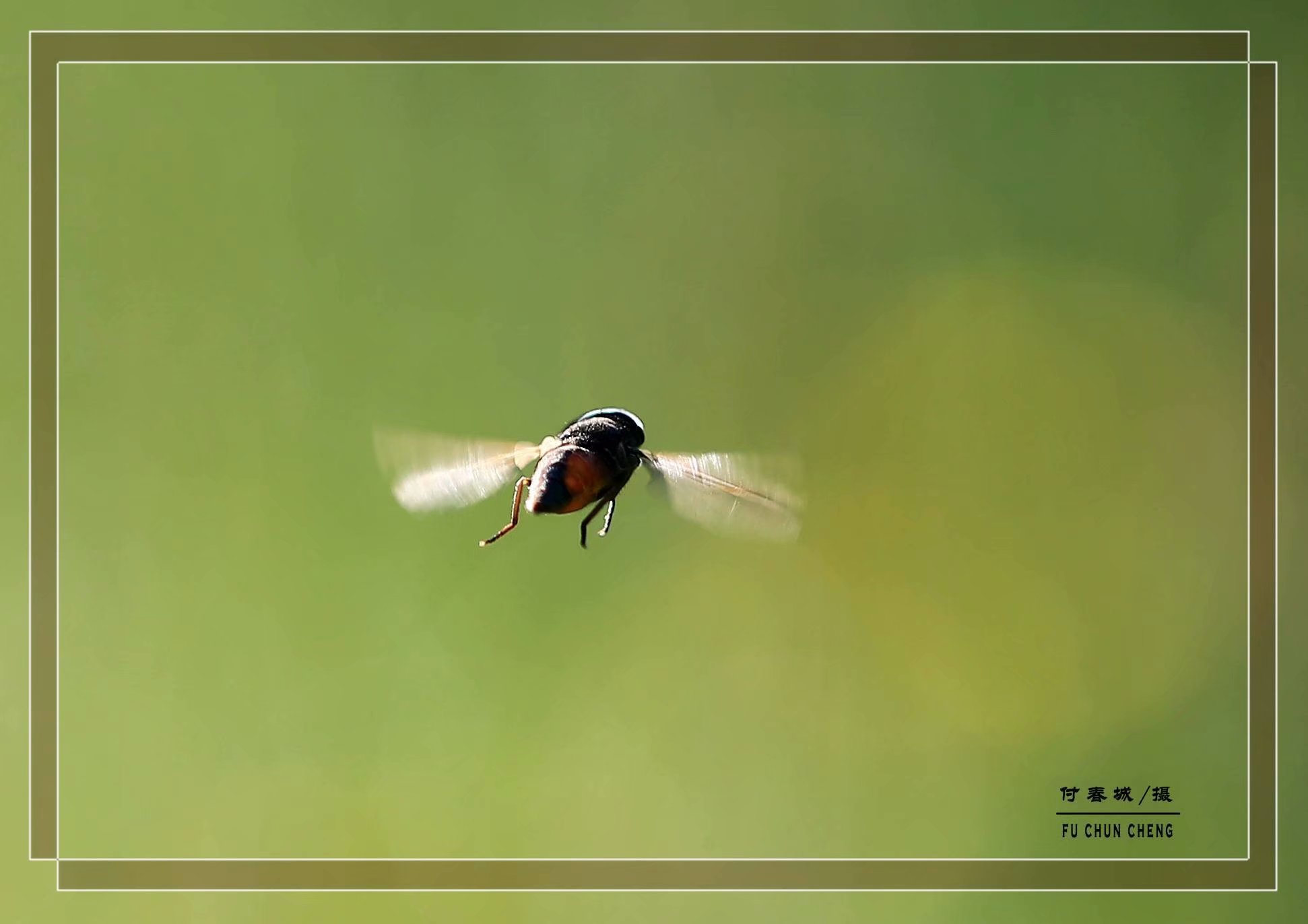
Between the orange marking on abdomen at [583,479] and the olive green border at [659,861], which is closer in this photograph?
the orange marking on abdomen at [583,479]

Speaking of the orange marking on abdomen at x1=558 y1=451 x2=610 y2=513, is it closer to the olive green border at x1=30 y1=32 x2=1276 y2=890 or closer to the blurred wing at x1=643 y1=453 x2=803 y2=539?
the blurred wing at x1=643 y1=453 x2=803 y2=539

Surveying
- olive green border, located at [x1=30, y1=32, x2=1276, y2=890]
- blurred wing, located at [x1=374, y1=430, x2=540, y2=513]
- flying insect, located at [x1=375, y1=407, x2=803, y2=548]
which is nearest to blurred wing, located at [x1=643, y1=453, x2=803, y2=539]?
flying insect, located at [x1=375, y1=407, x2=803, y2=548]

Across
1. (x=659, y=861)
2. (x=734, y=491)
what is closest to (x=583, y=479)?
(x=734, y=491)

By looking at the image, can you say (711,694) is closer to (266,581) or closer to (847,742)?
(847,742)

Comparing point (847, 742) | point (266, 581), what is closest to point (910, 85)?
point (847, 742)

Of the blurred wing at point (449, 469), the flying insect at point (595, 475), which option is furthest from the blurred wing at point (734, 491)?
the blurred wing at point (449, 469)

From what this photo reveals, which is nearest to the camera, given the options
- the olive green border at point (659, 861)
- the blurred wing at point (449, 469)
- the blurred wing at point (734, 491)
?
the blurred wing at point (734, 491)

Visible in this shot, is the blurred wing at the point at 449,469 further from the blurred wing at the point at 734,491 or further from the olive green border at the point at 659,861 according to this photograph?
the olive green border at the point at 659,861
